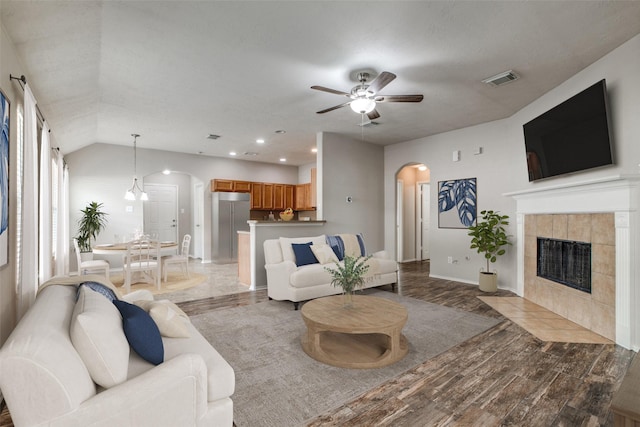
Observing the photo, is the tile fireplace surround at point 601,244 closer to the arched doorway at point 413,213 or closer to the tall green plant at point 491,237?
the tall green plant at point 491,237

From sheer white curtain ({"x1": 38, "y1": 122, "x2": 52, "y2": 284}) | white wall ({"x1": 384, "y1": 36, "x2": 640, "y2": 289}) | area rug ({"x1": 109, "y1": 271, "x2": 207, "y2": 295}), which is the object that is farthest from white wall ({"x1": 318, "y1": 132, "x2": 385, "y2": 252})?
sheer white curtain ({"x1": 38, "y1": 122, "x2": 52, "y2": 284})

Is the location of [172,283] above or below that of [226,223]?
below

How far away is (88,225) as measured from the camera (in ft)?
20.6

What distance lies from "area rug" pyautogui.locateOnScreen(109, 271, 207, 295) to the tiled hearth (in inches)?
210

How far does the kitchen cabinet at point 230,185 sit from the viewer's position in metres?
7.99

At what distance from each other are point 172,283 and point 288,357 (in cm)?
379

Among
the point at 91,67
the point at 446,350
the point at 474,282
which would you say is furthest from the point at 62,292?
the point at 474,282

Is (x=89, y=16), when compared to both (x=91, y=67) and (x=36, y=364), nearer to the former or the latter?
(x=91, y=67)

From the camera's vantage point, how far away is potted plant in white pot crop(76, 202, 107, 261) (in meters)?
6.27

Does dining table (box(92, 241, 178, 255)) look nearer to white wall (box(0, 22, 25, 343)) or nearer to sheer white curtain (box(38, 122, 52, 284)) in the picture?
sheer white curtain (box(38, 122, 52, 284))

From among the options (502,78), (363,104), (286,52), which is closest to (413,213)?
(502,78)

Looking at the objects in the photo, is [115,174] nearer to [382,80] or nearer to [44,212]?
[44,212]

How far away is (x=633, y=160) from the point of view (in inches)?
114

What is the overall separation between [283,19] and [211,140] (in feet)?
14.3
